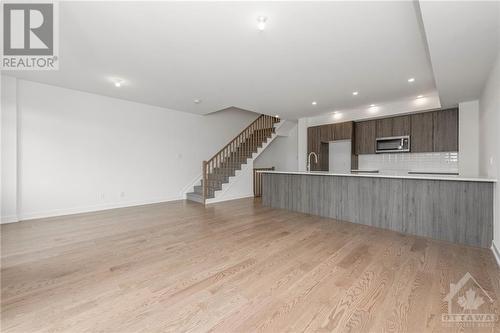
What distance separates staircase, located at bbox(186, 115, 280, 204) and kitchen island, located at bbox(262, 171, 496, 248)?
2.41m

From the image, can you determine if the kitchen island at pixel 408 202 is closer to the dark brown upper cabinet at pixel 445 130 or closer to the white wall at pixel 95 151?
the dark brown upper cabinet at pixel 445 130

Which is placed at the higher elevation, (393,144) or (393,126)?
(393,126)

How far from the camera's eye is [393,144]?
537 centimetres

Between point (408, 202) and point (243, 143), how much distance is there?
507 centimetres

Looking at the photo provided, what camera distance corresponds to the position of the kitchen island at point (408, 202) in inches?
112

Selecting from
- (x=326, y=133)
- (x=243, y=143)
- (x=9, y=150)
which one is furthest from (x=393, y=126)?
(x=9, y=150)

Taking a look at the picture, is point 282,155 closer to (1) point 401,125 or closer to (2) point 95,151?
(1) point 401,125

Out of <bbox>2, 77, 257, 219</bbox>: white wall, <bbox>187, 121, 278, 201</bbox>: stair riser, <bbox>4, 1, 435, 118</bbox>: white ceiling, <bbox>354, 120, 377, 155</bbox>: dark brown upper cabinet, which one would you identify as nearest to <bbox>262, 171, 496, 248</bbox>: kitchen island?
<bbox>4, 1, 435, 118</bbox>: white ceiling

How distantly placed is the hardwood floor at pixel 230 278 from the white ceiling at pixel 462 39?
232cm

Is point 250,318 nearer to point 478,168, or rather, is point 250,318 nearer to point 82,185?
point 82,185

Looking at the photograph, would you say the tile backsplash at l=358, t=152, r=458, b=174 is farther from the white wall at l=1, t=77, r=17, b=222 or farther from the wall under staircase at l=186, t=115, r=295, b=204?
the white wall at l=1, t=77, r=17, b=222

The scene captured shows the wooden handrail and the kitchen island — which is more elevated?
the wooden handrail

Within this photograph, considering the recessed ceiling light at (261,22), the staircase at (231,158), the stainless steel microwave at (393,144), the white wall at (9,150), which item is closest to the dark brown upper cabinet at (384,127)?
the stainless steel microwave at (393,144)

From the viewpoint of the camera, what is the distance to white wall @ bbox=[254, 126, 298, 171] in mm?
8500
